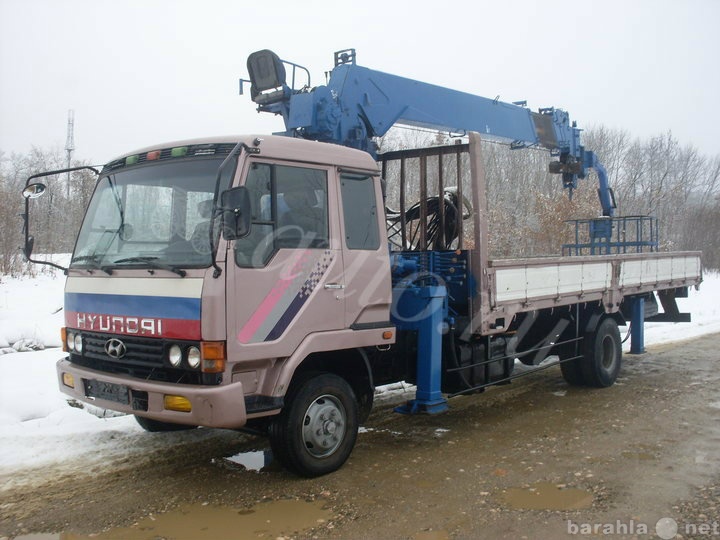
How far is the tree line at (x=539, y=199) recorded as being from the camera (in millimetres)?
18733

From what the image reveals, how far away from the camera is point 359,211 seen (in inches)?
213

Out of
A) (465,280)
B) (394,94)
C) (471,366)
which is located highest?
(394,94)

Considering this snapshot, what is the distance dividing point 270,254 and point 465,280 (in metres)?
2.41

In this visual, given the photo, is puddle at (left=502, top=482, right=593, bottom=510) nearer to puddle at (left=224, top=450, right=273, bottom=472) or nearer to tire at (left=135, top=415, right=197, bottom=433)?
puddle at (left=224, top=450, right=273, bottom=472)

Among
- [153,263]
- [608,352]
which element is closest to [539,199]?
[608,352]

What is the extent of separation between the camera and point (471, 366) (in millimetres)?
6473

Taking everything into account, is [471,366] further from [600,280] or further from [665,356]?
[665,356]

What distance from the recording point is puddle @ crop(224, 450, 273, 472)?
209 inches

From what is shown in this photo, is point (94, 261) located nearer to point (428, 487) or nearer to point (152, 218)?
point (152, 218)

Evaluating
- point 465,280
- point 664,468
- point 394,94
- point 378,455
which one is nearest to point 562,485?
point 664,468

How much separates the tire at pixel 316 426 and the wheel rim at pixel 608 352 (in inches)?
185

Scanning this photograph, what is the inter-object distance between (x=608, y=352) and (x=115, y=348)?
6590mm

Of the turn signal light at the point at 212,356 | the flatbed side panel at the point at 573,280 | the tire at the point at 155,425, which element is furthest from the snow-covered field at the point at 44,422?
the flatbed side panel at the point at 573,280

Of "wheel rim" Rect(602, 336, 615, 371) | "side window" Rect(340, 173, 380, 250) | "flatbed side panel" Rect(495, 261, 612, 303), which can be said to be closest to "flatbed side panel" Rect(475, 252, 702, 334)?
"flatbed side panel" Rect(495, 261, 612, 303)
